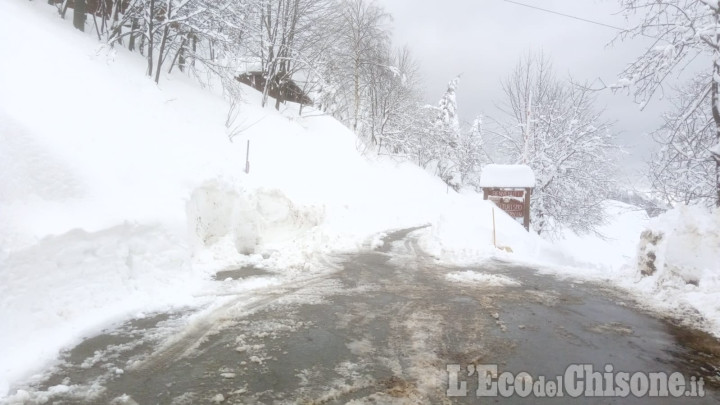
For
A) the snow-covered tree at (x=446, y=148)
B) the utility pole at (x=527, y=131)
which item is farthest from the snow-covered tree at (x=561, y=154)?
the snow-covered tree at (x=446, y=148)

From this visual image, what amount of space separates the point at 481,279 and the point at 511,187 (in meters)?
10.9

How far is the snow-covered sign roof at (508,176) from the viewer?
17719 millimetres

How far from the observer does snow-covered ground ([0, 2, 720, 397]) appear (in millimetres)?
5152

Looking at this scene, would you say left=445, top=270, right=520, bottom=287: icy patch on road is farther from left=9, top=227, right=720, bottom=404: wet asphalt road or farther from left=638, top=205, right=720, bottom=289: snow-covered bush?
left=638, top=205, right=720, bottom=289: snow-covered bush

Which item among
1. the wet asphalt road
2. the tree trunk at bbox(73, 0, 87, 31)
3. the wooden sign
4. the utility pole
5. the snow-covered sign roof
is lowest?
the wet asphalt road

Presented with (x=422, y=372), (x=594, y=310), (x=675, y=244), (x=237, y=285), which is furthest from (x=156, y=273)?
(x=675, y=244)

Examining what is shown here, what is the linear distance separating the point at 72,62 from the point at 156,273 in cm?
677

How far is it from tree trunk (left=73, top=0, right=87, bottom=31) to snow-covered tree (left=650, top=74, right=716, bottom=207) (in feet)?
53.2

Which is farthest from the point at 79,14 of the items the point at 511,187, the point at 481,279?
the point at 511,187

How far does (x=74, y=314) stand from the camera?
5.08 meters

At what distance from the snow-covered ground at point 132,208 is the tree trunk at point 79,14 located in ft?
1.69

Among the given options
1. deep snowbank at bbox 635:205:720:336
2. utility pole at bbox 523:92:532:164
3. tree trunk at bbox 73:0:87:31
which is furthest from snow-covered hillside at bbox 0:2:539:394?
utility pole at bbox 523:92:532:164

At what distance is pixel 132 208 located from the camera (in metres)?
7.15

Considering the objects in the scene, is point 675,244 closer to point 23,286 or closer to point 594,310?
point 594,310
